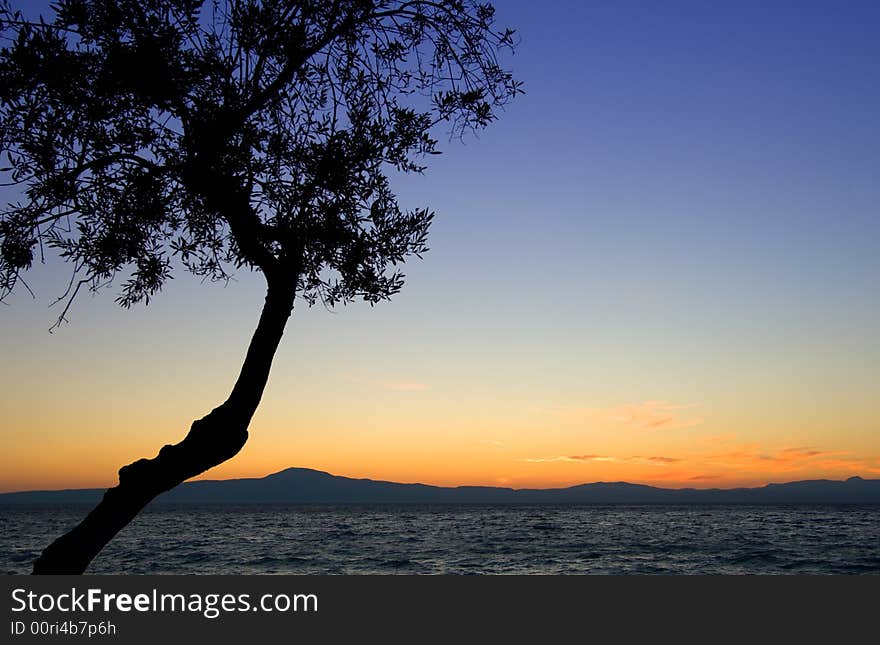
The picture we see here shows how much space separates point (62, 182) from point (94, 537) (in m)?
4.35

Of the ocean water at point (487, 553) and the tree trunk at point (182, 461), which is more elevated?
the tree trunk at point (182, 461)

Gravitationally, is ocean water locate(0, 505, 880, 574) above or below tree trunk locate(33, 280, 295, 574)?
below

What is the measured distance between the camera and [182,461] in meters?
6.93

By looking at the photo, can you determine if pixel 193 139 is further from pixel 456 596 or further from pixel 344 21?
pixel 456 596

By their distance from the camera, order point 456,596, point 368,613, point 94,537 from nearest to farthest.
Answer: point 94,537 < point 368,613 < point 456,596

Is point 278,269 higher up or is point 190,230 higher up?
point 190,230

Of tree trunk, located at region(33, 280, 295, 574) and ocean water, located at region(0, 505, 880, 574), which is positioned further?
ocean water, located at region(0, 505, 880, 574)

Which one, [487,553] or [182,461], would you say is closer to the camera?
[182,461]

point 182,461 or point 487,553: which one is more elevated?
point 182,461

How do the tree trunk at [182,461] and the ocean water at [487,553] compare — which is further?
the ocean water at [487,553]

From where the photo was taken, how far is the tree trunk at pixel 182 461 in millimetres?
6543

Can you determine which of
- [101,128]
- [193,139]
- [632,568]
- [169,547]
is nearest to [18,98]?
[101,128]

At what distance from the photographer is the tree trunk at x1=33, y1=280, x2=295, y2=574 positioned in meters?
6.54

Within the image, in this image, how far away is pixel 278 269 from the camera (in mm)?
7758
